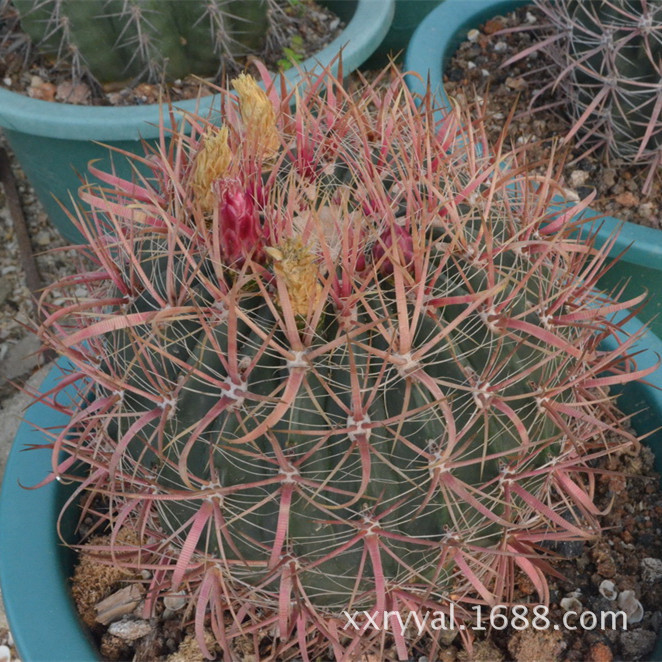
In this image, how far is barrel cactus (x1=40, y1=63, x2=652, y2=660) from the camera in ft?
1.89

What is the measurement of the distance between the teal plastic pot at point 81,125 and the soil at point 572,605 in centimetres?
73

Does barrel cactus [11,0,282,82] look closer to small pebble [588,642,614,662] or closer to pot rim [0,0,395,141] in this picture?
pot rim [0,0,395,141]

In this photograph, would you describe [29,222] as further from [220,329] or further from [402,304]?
[402,304]

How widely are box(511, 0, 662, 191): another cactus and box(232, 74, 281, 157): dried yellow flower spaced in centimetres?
63

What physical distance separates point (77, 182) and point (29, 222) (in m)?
0.38

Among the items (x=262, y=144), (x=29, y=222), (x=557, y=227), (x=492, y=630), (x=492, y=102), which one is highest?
(x=262, y=144)

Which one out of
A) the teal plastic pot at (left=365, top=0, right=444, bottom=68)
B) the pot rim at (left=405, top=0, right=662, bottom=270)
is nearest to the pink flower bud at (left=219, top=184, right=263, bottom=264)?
the pot rim at (left=405, top=0, right=662, bottom=270)

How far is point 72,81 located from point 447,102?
28.5 inches

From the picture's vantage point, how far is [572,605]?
848 mm

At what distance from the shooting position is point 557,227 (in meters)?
0.75

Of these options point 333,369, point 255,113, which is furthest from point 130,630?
point 255,113

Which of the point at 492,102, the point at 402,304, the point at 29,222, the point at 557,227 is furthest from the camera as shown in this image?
the point at 29,222

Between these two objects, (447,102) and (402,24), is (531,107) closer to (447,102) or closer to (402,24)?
(447,102)

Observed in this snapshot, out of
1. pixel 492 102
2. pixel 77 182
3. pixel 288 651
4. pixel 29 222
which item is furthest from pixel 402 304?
pixel 29 222
